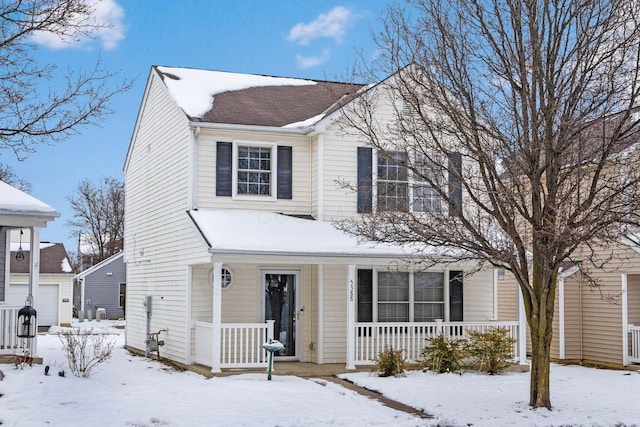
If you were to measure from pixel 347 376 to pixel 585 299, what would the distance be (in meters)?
8.13

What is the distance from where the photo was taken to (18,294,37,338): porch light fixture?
610 inches

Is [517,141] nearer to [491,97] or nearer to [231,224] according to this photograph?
[491,97]

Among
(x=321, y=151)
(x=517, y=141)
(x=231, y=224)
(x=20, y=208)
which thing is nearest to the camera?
(x=517, y=141)

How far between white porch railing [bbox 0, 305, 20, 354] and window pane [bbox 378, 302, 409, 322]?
26.4ft

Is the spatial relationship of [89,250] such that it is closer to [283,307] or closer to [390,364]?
[283,307]

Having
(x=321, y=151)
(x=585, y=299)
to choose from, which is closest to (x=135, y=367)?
(x=321, y=151)

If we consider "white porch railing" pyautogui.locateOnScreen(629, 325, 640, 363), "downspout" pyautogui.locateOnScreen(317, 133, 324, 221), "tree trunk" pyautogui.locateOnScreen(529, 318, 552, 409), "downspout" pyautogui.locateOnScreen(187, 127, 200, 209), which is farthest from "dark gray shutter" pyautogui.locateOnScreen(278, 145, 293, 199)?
"white porch railing" pyautogui.locateOnScreen(629, 325, 640, 363)

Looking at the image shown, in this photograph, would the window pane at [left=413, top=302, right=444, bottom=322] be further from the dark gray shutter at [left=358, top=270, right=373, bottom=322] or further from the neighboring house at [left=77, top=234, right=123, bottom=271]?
the neighboring house at [left=77, top=234, right=123, bottom=271]

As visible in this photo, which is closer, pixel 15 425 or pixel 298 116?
pixel 15 425

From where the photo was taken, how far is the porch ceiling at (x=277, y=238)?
16031 millimetres

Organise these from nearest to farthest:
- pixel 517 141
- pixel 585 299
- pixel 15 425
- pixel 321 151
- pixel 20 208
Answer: pixel 15 425
pixel 517 141
pixel 20 208
pixel 321 151
pixel 585 299

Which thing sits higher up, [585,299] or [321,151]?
[321,151]

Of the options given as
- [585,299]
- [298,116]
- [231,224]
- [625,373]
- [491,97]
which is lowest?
[625,373]

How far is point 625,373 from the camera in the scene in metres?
18.0
